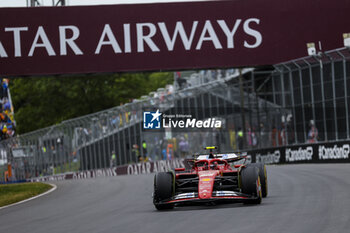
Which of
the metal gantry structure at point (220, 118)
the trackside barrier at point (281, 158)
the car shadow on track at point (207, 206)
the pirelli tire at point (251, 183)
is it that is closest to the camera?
the pirelli tire at point (251, 183)

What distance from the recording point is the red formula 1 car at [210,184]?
12117 mm

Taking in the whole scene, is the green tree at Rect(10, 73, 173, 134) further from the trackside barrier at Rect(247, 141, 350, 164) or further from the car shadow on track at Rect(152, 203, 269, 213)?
the car shadow on track at Rect(152, 203, 269, 213)

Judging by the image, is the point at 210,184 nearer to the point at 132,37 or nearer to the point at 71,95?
the point at 132,37

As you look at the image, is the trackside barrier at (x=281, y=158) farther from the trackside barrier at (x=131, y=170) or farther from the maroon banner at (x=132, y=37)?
the maroon banner at (x=132, y=37)

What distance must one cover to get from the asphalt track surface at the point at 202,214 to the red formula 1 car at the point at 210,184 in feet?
0.62

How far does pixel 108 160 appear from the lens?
119 ft

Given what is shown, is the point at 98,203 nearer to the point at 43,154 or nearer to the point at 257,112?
the point at 257,112

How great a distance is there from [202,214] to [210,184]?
0.94 m

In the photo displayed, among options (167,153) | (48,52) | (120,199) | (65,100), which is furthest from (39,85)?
(120,199)

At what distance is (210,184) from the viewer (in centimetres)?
1212

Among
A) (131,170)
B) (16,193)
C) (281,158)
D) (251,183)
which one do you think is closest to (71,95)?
(131,170)

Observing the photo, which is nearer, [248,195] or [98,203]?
[248,195]

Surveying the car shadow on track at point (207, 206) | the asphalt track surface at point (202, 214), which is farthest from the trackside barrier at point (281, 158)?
the car shadow on track at point (207, 206)

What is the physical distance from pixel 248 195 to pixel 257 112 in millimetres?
19398
